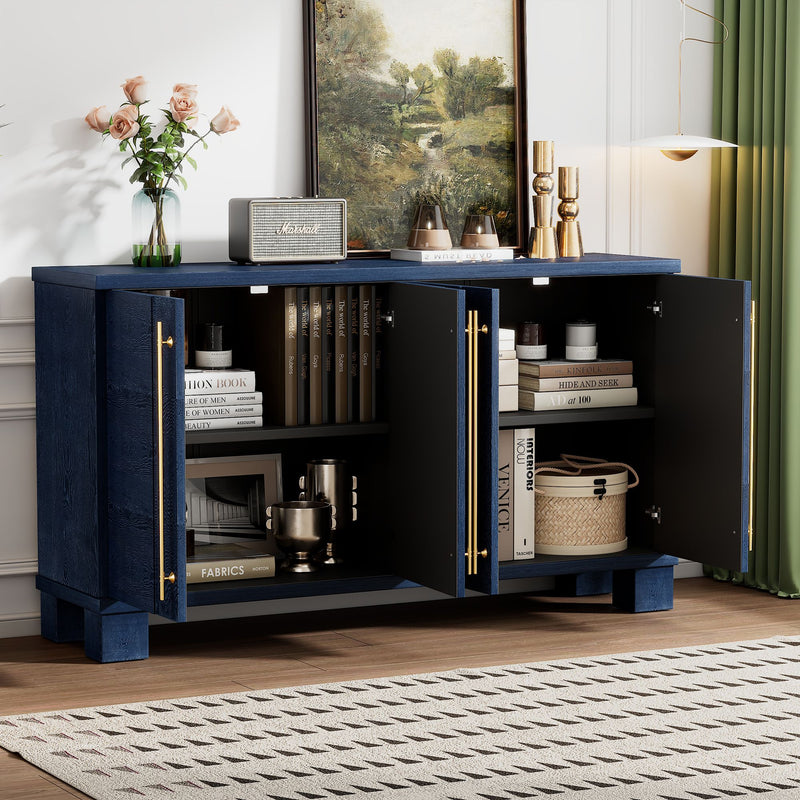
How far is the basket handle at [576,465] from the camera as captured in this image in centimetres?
387

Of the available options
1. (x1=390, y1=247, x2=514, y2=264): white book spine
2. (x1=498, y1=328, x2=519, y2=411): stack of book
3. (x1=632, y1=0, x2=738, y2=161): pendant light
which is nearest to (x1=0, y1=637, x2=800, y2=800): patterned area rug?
(x1=498, y1=328, x2=519, y2=411): stack of book

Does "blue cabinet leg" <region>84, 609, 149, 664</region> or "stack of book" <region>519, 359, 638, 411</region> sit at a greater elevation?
"stack of book" <region>519, 359, 638, 411</region>

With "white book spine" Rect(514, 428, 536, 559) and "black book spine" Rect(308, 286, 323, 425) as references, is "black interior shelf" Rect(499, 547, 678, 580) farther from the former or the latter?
"black book spine" Rect(308, 286, 323, 425)

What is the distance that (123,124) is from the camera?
3.51m

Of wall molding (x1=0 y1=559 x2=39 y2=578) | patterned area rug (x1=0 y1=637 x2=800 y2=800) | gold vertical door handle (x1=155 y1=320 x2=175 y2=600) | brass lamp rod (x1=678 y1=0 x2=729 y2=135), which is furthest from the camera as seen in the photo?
brass lamp rod (x1=678 y1=0 x2=729 y2=135)

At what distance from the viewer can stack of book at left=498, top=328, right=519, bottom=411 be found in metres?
3.67

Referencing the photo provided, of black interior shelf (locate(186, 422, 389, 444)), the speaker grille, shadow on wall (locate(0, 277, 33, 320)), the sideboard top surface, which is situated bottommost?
black interior shelf (locate(186, 422, 389, 444))

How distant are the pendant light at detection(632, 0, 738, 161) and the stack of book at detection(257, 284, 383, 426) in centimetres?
92

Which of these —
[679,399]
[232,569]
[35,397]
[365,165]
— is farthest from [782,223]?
[35,397]

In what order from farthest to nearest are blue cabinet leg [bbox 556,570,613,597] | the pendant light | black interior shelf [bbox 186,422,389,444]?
1. blue cabinet leg [bbox 556,570,613,597]
2. the pendant light
3. black interior shelf [bbox 186,422,389,444]

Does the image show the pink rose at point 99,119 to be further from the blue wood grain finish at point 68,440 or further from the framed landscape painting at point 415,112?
the framed landscape painting at point 415,112

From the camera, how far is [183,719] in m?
2.96

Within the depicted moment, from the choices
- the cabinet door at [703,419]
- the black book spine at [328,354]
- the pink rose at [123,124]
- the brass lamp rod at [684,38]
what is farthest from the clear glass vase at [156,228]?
the brass lamp rod at [684,38]

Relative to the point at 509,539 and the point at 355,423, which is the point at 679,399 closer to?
the point at 509,539
